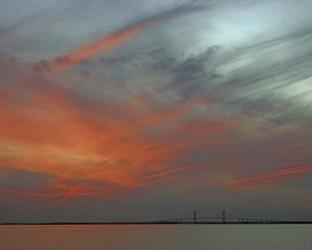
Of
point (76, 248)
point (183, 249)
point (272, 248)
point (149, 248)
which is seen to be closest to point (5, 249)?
point (76, 248)

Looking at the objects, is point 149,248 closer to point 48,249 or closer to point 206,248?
point 206,248

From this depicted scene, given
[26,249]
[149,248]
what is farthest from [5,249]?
[149,248]

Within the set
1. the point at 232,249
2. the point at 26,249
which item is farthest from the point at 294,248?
the point at 26,249

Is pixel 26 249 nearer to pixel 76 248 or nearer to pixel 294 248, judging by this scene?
pixel 76 248

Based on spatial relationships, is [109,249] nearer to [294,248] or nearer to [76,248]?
[76,248]

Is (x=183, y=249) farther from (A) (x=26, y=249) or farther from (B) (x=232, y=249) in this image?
(A) (x=26, y=249)

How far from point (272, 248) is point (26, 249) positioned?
62953 millimetres

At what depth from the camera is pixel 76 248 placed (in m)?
124

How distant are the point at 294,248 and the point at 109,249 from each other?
4698cm

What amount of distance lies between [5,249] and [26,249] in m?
5.19

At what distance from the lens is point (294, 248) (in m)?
120

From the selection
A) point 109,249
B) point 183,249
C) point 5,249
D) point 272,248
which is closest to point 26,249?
point 5,249

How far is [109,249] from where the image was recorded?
397 feet

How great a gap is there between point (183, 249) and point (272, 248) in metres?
22.4
